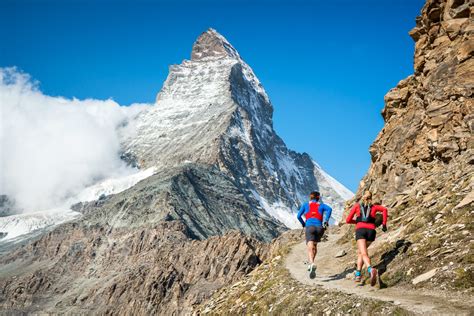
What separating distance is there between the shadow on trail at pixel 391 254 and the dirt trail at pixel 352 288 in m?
1.02

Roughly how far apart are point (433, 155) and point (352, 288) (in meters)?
17.8

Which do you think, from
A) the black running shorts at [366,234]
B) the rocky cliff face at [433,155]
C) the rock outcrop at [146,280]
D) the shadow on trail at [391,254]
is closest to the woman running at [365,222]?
the black running shorts at [366,234]

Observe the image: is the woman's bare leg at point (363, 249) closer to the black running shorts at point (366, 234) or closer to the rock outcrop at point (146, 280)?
the black running shorts at point (366, 234)

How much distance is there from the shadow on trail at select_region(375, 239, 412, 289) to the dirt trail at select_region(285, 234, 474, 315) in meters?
1.02

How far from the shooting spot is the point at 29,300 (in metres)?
169

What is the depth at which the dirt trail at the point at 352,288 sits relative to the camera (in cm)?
1084

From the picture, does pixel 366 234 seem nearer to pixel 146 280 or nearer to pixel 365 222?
pixel 365 222

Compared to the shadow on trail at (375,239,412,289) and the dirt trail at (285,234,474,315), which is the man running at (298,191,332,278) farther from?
the shadow on trail at (375,239,412,289)

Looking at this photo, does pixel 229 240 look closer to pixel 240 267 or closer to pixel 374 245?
pixel 240 267

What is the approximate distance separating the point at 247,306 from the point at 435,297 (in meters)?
8.22

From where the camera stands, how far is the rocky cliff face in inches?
560

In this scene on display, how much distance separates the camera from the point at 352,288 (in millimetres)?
15055

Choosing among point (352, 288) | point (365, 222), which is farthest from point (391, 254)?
point (352, 288)

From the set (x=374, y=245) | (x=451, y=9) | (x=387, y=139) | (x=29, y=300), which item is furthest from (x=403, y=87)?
(x=29, y=300)
